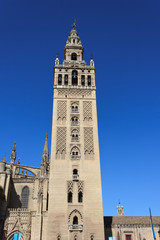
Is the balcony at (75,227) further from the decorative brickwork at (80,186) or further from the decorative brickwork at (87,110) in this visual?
the decorative brickwork at (87,110)

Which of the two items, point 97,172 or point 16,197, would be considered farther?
point 16,197

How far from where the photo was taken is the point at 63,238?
1045 inches

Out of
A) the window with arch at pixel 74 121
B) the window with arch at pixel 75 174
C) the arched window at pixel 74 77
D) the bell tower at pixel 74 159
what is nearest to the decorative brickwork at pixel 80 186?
the bell tower at pixel 74 159

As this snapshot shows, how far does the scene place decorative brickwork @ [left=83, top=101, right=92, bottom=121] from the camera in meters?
34.8

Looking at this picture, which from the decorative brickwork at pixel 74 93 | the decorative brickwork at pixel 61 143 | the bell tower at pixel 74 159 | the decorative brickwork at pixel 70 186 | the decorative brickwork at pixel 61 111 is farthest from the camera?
the decorative brickwork at pixel 74 93

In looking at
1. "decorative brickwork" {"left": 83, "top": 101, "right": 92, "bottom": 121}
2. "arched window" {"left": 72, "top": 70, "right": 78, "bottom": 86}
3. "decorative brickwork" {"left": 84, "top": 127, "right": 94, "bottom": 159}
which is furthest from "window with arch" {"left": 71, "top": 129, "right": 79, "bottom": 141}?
"arched window" {"left": 72, "top": 70, "right": 78, "bottom": 86}

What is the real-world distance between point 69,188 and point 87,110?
473 inches

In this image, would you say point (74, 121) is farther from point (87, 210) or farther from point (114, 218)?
point (114, 218)

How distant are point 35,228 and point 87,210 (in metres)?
6.82

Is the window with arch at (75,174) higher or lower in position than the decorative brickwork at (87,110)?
lower

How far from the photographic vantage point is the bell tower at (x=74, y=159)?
2727 centimetres

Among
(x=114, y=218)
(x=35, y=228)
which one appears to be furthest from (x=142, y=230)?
(x=35, y=228)

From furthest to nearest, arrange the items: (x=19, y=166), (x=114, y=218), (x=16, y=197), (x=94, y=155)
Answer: (x=19, y=166)
(x=16, y=197)
(x=114, y=218)
(x=94, y=155)

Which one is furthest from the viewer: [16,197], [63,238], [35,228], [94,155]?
[16,197]
